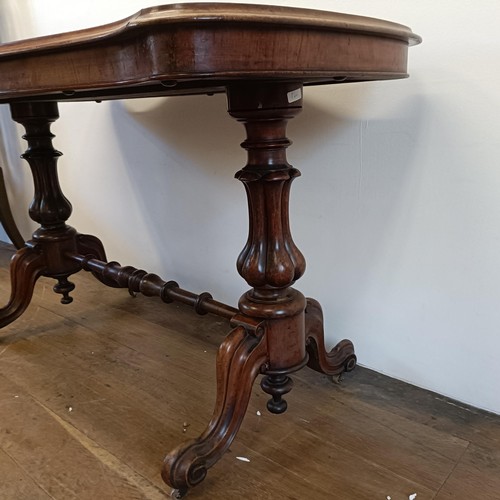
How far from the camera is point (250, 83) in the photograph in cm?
68

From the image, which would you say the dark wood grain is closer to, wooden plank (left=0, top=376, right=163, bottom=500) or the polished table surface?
the polished table surface

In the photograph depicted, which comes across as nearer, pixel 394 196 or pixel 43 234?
pixel 394 196

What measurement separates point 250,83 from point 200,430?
632mm

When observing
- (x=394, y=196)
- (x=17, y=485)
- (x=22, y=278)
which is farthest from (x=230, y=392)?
(x=22, y=278)

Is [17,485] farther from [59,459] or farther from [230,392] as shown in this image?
[230,392]

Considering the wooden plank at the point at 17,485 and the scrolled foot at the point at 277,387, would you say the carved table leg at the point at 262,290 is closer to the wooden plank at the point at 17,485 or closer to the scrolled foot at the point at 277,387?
the scrolled foot at the point at 277,387

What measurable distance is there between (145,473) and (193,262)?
739 millimetres

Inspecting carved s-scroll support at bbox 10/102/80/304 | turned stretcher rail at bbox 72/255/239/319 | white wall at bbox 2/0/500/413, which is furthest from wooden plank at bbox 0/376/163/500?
white wall at bbox 2/0/500/413

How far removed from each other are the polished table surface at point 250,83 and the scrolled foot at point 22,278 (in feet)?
1.06

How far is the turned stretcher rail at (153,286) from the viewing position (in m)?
1.07

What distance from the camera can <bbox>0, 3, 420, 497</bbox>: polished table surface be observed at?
0.48 m

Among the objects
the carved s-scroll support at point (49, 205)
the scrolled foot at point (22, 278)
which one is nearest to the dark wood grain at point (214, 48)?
the carved s-scroll support at point (49, 205)

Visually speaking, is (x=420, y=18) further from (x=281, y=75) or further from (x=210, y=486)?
(x=210, y=486)

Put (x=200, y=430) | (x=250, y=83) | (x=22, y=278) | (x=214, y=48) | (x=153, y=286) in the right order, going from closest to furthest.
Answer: (x=214, y=48) < (x=250, y=83) < (x=200, y=430) < (x=153, y=286) < (x=22, y=278)
